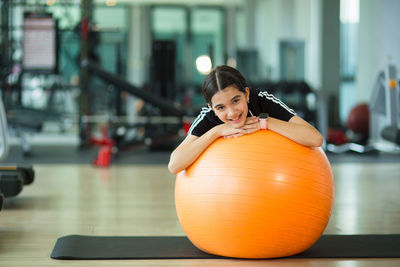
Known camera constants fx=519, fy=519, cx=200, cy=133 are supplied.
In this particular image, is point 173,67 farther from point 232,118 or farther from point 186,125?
point 232,118

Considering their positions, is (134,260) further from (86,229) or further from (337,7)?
(337,7)

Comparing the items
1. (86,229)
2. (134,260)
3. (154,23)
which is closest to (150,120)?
(86,229)

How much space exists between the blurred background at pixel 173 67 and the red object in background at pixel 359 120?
0.08ft

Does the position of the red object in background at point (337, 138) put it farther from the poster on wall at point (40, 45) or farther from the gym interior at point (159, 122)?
the poster on wall at point (40, 45)

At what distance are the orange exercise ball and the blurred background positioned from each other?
253 cm

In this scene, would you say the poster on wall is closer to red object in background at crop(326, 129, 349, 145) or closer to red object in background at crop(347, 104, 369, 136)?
red object in background at crop(326, 129, 349, 145)

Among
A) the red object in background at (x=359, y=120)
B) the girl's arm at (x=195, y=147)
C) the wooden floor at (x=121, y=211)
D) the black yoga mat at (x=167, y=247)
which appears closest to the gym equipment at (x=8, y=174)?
the wooden floor at (x=121, y=211)

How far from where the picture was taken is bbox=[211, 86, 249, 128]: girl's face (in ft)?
6.21

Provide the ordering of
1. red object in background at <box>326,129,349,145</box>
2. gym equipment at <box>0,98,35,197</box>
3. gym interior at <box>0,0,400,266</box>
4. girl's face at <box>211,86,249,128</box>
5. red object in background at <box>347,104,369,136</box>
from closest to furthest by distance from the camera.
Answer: girl's face at <box>211,86,249,128</box>, gym interior at <box>0,0,400,266</box>, gym equipment at <box>0,98,35,197</box>, red object in background at <box>326,129,349,145</box>, red object in background at <box>347,104,369,136</box>

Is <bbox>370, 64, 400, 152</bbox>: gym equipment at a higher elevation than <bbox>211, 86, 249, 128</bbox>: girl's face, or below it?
below

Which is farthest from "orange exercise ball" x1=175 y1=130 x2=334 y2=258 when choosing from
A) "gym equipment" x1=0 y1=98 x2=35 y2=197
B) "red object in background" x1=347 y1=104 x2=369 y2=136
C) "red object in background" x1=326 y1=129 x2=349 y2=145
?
"red object in background" x1=347 y1=104 x2=369 y2=136

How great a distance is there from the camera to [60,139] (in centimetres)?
977

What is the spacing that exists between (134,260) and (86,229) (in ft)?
2.41

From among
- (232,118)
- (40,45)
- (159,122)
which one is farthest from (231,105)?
(40,45)
